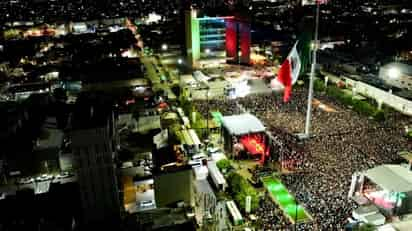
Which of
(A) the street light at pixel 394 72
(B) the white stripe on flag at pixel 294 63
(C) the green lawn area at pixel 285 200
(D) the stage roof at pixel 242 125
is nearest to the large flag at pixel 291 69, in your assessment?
(B) the white stripe on flag at pixel 294 63

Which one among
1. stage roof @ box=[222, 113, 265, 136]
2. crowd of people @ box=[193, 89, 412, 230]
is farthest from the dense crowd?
stage roof @ box=[222, 113, 265, 136]

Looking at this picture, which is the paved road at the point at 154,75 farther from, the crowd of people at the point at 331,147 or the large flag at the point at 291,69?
the large flag at the point at 291,69

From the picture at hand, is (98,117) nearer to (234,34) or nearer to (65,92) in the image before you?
(65,92)

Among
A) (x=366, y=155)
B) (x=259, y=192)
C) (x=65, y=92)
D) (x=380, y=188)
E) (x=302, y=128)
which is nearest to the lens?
(x=380, y=188)

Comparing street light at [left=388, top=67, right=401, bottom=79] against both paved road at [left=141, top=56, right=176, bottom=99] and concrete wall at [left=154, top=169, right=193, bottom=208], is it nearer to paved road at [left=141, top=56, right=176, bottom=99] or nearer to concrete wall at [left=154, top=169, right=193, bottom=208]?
paved road at [left=141, top=56, right=176, bottom=99]

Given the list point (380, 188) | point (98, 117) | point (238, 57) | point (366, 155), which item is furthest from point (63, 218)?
point (238, 57)
